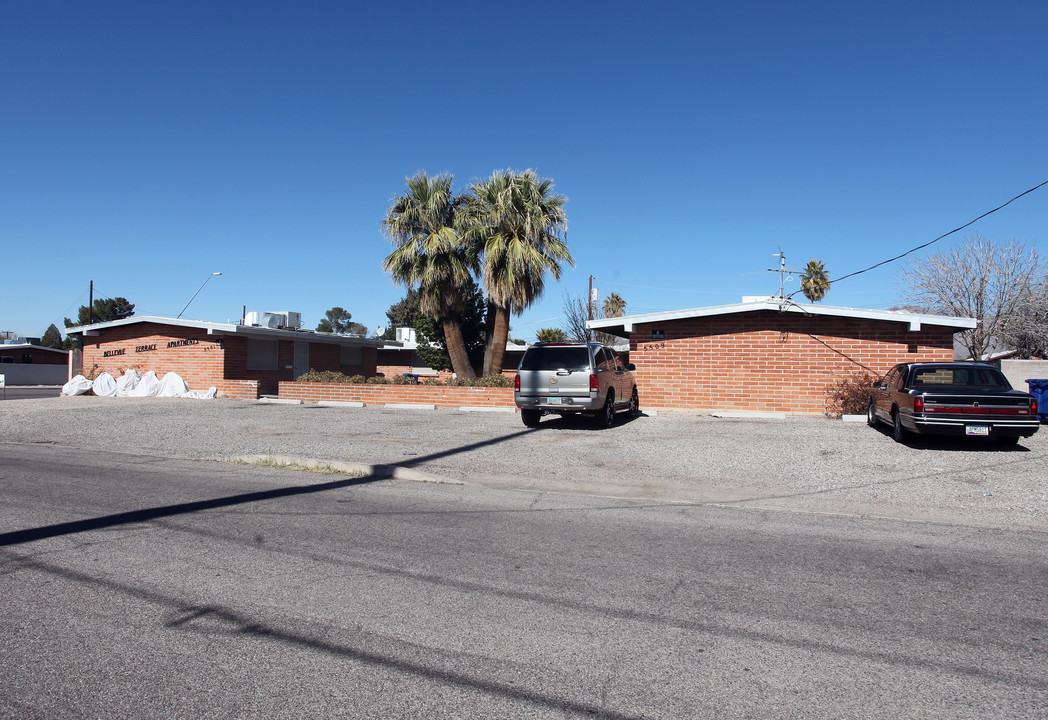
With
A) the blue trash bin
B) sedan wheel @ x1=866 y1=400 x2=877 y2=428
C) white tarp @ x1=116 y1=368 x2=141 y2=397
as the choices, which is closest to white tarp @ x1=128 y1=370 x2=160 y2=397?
white tarp @ x1=116 y1=368 x2=141 y2=397

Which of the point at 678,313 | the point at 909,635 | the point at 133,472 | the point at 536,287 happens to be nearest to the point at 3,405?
the point at 133,472

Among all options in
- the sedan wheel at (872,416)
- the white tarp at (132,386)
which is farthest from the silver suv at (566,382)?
the white tarp at (132,386)

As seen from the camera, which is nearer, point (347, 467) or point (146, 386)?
point (347, 467)

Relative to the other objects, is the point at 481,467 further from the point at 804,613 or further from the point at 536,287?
the point at 536,287

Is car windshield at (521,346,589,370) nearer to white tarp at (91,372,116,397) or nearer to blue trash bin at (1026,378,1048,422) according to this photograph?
blue trash bin at (1026,378,1048,422)

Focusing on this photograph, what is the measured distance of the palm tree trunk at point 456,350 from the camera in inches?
1008

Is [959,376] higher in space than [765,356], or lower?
lower

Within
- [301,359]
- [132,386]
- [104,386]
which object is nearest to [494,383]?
[301,359]

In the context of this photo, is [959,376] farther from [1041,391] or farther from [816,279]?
[816,279]

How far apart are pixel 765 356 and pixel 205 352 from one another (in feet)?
63.2

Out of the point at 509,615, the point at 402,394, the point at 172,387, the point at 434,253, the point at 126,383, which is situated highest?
the point at 434,253

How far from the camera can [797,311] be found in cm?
1808

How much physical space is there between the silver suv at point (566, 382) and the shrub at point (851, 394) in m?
5.69

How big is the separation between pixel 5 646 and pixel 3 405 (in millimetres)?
21892
